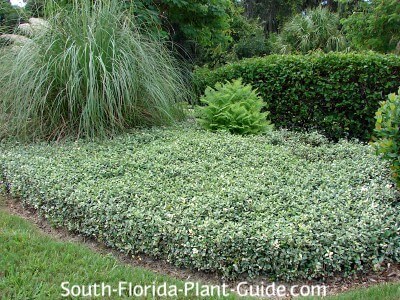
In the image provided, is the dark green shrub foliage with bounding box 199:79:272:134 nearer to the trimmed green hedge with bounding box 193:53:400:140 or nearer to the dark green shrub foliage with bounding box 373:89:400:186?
the trimmed green hedge with bounding box 193:53:400:140

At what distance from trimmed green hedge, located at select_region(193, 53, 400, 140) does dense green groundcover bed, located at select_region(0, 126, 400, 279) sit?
5.17 ft

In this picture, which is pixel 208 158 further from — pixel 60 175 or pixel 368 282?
pixel 368 282

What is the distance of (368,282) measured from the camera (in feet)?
9.18

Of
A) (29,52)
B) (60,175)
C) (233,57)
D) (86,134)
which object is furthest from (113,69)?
(233,57)

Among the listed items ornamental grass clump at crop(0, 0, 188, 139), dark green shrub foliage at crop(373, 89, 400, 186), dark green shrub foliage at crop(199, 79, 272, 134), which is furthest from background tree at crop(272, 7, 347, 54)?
dark green shrub foliage at crop(373, 89, 400, 186)

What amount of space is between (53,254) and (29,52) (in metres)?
3.45

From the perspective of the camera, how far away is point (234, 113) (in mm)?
6027

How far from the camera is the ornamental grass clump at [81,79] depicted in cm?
510

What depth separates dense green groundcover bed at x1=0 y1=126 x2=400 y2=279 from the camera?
2771 mm

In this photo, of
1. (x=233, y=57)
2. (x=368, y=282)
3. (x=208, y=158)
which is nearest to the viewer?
(x=368, y=282)

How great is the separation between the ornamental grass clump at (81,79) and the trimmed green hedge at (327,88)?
2145mm

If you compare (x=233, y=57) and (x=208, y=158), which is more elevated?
(x=233, y=57)

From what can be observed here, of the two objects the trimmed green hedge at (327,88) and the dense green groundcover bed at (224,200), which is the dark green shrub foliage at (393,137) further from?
the trimmed green hedge at (327,88)

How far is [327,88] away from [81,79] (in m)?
3.83
